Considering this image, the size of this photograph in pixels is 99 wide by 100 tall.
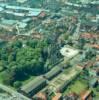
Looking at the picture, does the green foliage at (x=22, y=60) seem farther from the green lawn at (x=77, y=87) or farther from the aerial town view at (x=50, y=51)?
the green lawn at (x=77, y=87)

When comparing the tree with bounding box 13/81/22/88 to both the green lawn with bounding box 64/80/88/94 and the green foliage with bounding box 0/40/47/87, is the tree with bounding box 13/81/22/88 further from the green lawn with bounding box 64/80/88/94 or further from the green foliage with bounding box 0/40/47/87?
the green lawn with bounding box 64/80/88/94

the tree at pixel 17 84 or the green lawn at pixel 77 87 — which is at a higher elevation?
the tree at pixel 17 84

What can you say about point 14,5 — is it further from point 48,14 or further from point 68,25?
point 68,25

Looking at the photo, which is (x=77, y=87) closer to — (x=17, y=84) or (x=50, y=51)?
(x=17, y=84)

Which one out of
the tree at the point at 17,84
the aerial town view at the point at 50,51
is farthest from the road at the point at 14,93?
the tree at the point at 17,84

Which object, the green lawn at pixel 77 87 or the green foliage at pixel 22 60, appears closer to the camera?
the green lawn at pixel 77 87

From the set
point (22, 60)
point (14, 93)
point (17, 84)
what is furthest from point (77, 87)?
point (22, 60)

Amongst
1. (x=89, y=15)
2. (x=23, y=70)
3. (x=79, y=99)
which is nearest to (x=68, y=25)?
(x=89, y=15)
